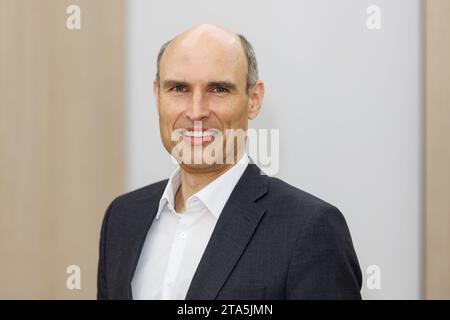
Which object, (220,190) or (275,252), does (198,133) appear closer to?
(220,190)

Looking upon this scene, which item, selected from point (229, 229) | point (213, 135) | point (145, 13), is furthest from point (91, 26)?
point (229, 229)

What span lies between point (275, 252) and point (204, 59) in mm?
472

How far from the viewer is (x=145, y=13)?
6.44 feet

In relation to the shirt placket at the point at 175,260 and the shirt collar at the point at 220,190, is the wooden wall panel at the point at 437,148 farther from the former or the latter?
the shirt placket at the point at 175,260

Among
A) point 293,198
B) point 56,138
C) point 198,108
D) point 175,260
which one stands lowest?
point 175,260

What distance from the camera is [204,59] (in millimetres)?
1284

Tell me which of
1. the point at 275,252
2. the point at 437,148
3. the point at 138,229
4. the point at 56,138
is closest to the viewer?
the point at 275,252

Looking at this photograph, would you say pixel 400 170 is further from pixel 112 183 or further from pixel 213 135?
pixel 112 183

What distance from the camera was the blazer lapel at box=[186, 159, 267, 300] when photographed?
118cm

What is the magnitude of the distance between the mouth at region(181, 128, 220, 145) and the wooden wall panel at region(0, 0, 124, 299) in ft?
2.30

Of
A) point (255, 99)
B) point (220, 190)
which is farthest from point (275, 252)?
point (255, 99)

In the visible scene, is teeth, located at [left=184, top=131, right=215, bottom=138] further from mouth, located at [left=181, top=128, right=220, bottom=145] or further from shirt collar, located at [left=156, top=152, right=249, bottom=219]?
shirt collar, located at [left=156, top=152, right=249, bottom=219]

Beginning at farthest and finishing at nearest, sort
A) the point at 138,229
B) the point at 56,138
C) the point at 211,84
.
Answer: the point at 56,138 → the point at 138,229 → the point at 211,84

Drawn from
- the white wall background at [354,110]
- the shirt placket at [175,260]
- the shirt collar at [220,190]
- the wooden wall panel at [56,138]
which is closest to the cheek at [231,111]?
the shirt collar at [220,190]
